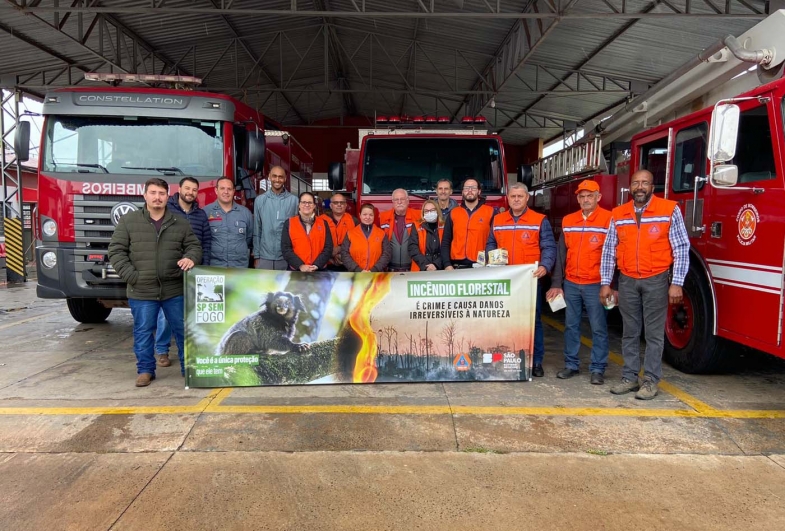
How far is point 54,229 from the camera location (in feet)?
20.2

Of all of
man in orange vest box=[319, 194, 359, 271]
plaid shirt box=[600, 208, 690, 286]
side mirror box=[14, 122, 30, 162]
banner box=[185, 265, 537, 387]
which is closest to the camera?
plaid shirt box=[600, 208, 690, 286]

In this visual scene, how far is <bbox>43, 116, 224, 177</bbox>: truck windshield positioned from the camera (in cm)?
621

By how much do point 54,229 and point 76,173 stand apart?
0.68m

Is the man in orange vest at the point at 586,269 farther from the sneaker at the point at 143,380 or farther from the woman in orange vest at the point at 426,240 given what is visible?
the sneaker at the point at 143,380

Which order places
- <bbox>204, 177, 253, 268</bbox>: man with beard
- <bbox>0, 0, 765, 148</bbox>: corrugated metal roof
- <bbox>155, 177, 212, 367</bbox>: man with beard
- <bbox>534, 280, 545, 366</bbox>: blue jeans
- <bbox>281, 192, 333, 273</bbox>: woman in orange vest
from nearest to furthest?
<bbox>534, 280, 545, 366</bbox>: blue jeans
<bbox>155, 177, 212, 367</bbox>: man with beard
<bbox>281, 192, 333, 273</bbox>: woman in orange vest
<bbox>204, 177, 253, 268</bbox>: man with beard
<bbox>0, 0, 765, 148</bbox>: corrugated metal roof

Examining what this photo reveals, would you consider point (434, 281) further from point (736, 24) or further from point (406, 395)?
point (736, 24)

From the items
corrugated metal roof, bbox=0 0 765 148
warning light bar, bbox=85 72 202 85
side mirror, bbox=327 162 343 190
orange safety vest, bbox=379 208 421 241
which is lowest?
orange safety vest, bbox=379 208 421 241

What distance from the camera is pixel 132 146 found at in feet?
20.5

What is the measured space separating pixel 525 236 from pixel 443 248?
874mm

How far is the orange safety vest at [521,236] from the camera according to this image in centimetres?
525

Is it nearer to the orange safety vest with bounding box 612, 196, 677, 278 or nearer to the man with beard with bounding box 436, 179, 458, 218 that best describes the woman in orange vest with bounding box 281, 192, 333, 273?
the man with beard with bounding box 436, 179, 458, 218

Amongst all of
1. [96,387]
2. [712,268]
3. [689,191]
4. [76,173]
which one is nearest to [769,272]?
[712,268]

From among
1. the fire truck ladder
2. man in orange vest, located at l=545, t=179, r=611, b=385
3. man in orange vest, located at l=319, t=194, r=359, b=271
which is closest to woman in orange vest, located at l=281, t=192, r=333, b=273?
man in orange vest, located at l=319, t=194, r=359, b=271

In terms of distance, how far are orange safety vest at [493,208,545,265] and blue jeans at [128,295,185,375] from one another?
3.22m
